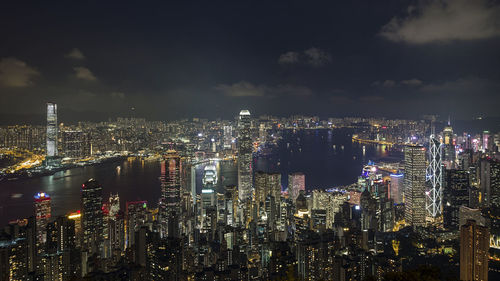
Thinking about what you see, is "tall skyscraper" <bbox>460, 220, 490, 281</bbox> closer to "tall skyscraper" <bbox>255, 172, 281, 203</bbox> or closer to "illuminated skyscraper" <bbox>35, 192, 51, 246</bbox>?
"tall skyscraper" <bbox>255, 172, 281, 203</bbox>

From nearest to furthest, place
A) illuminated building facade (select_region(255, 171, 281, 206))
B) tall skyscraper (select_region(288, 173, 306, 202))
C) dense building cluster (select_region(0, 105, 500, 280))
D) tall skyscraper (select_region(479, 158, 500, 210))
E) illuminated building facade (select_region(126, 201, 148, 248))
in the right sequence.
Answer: dense building cluster (select_region(0, 105, 500, 280)) < illuminated building facade (select_region(126, 201, 148, 248)) < tall skyscraper (select_region(479, 158, 500, 210)) < illuminated building facade (select_region(255, 171, 281, 206)) < tall skyscraper (select_region(288, 173, 306, 202))

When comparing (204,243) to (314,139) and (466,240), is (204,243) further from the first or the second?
(314,139)

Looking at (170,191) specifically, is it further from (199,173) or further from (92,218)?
(199,173)

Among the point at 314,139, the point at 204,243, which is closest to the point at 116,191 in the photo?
the point at 204,243

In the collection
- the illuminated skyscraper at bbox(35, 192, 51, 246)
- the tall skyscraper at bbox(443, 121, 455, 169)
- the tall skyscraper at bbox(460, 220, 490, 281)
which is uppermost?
the tall skyscraper at bbox(443, 121, 455, 169)

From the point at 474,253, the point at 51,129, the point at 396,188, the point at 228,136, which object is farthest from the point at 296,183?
the point at 51,129

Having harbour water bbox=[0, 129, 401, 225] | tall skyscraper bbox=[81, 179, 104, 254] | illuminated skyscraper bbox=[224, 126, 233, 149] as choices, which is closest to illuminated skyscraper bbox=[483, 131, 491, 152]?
harbour water bbox=[0, 129, 401, 225]

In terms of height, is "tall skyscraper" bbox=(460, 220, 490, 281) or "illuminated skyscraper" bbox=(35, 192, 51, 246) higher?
"illuminated skyscraper" bbox=(35, 192, 51, 246)
